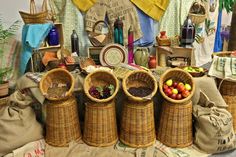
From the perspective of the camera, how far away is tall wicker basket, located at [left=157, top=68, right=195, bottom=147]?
1.92 metres

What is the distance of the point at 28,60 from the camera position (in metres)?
2.36

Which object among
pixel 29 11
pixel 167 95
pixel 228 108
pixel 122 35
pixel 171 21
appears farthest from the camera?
pixel 171 21

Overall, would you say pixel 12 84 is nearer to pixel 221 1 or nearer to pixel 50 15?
pixel 50 15

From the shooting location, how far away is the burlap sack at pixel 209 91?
6.84 feet

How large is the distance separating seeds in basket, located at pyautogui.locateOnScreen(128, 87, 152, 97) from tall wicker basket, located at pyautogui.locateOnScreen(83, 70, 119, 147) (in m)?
0.12

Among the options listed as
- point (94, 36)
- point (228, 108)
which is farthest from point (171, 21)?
point (228, 108)

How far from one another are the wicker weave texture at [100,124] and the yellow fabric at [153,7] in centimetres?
129

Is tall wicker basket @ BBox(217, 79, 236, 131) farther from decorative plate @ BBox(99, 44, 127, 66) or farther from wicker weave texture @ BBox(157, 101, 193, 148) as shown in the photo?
decorative plate @ BBox(99, 44, 127, 66)

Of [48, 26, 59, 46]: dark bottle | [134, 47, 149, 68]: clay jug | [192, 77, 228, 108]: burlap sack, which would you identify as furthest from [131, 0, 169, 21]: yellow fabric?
[192, 77, 228, 108]: burlap sack

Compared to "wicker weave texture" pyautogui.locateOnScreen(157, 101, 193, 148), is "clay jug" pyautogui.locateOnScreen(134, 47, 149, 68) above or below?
above

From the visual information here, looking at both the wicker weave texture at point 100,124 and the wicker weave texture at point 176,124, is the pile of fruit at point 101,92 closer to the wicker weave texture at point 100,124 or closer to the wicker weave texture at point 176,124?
the wicker weave texture at point 100,124

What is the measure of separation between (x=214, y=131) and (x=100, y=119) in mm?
798

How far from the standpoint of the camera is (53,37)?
2451 millimetres

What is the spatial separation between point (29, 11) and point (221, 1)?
8.52ft
